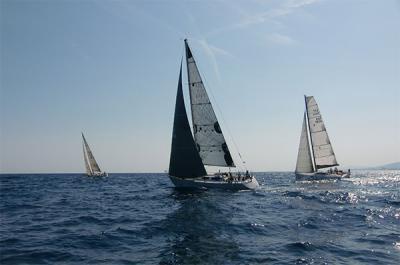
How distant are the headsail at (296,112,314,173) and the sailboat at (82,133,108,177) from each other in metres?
50.0

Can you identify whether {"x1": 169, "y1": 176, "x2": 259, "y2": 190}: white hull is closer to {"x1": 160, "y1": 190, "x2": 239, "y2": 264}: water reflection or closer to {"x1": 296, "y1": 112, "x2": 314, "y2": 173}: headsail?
{"x1": 160, "y1": 190, "x2": 239, "y2": 264}: water reflection

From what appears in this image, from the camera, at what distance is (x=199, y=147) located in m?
42.2

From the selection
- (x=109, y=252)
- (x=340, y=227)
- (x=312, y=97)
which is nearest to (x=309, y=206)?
(x=340, y=227)

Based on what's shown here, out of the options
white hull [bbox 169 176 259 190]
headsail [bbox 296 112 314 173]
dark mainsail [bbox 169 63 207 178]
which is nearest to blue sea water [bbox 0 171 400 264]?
white hull [bbox 169 176 259 190]

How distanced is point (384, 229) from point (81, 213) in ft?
60.9

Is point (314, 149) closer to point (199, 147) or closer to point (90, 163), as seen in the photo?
point (199, 147)

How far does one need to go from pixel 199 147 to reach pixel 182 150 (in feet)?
15.5

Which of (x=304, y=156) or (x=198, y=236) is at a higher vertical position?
(x=304, y=156)

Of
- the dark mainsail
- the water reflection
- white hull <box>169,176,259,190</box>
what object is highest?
the dark mainsail

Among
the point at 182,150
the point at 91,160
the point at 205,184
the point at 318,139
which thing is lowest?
the point at 205,184

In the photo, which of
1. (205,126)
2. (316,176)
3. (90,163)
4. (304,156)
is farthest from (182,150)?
(90,163)

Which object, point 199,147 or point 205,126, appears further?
point 199,147

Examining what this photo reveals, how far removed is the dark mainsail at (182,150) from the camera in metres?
37.7

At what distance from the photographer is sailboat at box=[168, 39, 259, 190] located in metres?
37.8
